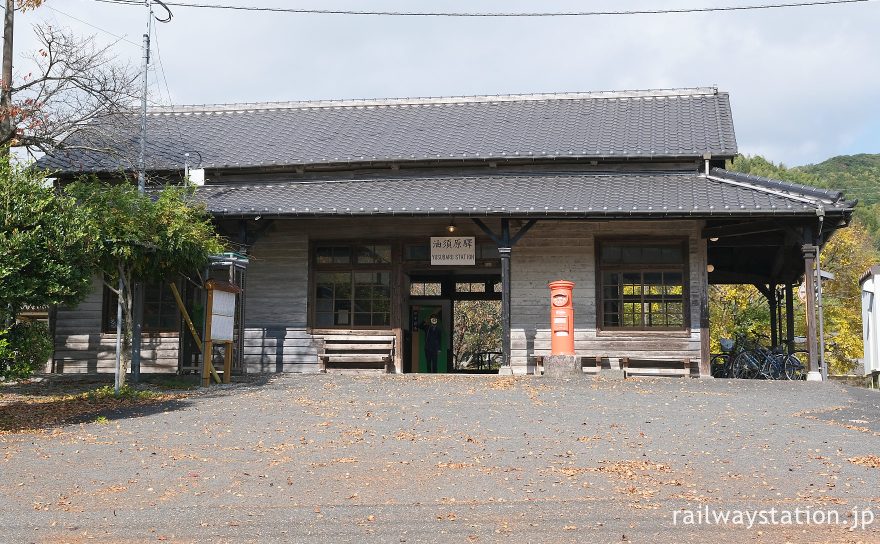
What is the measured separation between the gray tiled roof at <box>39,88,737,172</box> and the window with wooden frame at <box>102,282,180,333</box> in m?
2.57

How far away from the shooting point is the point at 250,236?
53.9 feet

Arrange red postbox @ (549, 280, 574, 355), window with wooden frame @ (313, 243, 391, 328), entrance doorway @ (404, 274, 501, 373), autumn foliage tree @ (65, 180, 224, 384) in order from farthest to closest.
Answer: entrance doorway @ (404, 274, 501, 373) → window with wooden frame @ (313, 243, 391, 328) → red postbox @ (549, 280, 574, 355) → autumn foliage tree @ (65, 180, 224, 384)

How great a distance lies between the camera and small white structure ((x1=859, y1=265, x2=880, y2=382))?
22469 mm

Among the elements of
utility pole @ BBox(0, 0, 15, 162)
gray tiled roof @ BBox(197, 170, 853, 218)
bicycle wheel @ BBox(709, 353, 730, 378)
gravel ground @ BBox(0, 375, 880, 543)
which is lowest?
gravel ground @ BBox(0, 375, 880, 543)

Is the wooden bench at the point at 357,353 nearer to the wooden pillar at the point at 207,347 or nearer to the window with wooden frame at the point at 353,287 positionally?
the window with wooden frame at the point at 353,287

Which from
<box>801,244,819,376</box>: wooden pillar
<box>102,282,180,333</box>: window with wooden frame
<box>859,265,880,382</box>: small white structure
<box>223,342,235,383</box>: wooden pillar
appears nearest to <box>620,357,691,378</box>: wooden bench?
<box>801,244,819,376</box>: wooden pillar

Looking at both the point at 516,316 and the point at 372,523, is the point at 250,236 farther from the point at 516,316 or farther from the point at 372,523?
the point at 372,523

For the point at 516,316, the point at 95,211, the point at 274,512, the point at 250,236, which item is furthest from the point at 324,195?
the point at 274,512

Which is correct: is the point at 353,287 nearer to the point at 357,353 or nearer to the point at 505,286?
the point at 357,353

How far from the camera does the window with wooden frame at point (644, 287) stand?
1623 centimetres

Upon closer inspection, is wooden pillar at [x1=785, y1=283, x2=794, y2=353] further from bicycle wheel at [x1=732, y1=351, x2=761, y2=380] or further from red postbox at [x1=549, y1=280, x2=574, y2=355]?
red postbox at [x1=549, y1=280, x2=574, y2=355]

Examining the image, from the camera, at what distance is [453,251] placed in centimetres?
1678

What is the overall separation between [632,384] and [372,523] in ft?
A: 29.0

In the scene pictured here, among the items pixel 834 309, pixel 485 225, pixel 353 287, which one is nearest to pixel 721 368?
pixel 485 225
